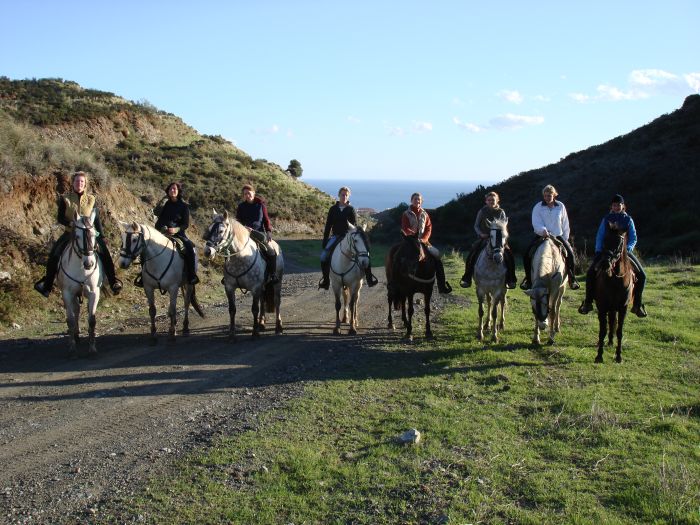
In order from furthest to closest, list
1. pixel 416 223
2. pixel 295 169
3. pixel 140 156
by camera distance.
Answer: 1. pixel 295 169
2. pixel 140 156
3. pixel 416 223

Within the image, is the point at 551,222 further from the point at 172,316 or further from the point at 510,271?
the point at 172,316

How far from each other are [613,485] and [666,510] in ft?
1.94

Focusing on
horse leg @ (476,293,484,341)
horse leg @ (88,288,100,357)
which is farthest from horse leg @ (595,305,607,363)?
horse leg @ (88,288,100,357)

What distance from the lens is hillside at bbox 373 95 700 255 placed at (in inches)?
1179

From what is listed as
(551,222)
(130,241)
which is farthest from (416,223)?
(130,241)

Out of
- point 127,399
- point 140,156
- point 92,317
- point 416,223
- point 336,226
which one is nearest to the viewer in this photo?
point 127,399

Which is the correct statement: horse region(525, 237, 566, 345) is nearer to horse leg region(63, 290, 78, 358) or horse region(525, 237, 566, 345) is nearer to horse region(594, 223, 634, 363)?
horse region(594, 223, 634, 363)

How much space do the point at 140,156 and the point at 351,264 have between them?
40539mm

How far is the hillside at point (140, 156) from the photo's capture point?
17480mm

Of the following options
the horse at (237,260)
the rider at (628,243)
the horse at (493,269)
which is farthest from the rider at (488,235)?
the horse at (237,260)

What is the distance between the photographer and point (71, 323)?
32.3 feet

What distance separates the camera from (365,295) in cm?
1681

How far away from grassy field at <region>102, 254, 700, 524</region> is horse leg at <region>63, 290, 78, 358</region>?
4.35 meters

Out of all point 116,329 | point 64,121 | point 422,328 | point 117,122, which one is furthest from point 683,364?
point 117,122
